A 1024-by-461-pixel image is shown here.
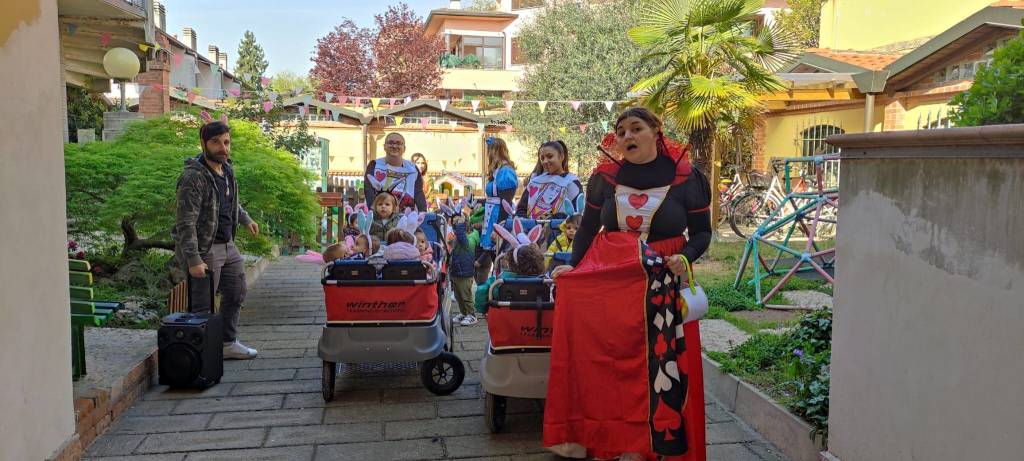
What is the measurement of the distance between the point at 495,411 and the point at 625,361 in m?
1.07

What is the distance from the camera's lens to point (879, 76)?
541 inches

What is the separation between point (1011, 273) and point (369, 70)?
123ft

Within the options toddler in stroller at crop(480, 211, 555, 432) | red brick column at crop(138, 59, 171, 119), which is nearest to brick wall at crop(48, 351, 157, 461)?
toddler in stroller at crop(480, 211, 555, 432)

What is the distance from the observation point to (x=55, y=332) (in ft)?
11.7

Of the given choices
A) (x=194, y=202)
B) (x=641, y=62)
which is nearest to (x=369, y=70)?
(x=641, y=62)

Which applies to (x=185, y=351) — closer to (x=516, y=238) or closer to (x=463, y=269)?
(x=516, y=238)

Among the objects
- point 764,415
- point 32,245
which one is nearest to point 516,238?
point 764,415

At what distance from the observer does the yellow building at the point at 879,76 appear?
1222 cm

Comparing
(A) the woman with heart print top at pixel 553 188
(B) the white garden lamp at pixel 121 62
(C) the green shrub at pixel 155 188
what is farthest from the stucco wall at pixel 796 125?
(B) the white garden lamp at pixel 121 62

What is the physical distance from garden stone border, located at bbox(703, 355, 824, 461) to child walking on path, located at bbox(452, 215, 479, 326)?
8.89 feet

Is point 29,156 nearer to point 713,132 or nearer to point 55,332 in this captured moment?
point 55,332

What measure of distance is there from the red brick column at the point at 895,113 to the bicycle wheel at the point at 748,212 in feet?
9.00

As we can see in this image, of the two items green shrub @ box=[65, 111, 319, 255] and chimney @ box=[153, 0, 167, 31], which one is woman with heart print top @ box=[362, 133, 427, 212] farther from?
chimney @ box=[153, 0, 167, 31]

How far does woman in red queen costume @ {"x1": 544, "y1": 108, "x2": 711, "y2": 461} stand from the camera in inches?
142
